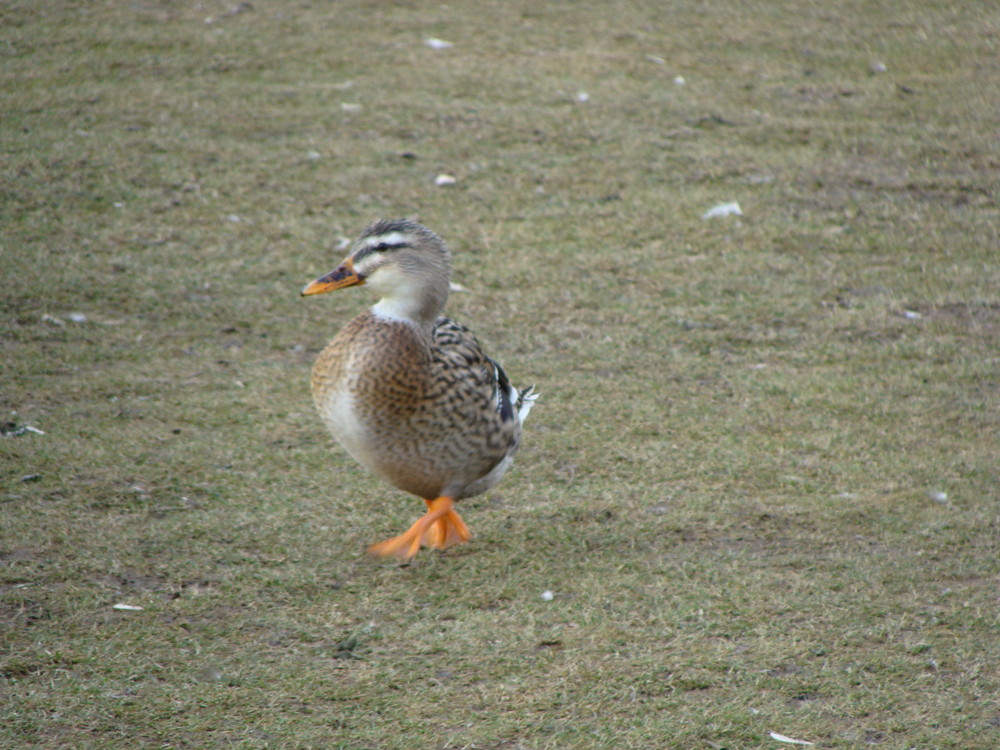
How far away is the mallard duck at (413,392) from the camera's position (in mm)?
3684

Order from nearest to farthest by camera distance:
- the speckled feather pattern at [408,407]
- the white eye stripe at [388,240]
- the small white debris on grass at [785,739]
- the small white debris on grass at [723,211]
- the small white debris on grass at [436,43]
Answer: the small white debris on grass at [785,739] → the speckled feather pattern at [408,407] → the white eye stripe at [388,240] → the small white debris on grass at [723,211] → the small white debris on grass at [436,43]

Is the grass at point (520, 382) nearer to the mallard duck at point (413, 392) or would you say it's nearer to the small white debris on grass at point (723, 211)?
the small white debris on grass at point (723, 211)

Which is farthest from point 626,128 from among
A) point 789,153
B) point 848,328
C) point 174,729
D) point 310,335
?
point 174,729

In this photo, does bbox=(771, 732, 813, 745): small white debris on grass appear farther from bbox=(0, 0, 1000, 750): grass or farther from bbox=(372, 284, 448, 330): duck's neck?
bbox=(372, 284, 448, 330): duck's neck

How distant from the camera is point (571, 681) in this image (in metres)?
3.17

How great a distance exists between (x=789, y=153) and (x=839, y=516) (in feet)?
15.0

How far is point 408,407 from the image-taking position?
3691 mm

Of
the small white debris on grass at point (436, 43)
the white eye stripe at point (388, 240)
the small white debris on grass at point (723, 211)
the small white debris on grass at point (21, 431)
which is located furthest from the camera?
the small white debris on grass at point (436, 43)

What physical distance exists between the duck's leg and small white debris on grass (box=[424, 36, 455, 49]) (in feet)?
20.9

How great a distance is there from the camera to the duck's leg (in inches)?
149

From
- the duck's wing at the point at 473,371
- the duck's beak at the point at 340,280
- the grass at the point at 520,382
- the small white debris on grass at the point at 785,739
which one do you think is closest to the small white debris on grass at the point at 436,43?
the grass at the point at 520,382

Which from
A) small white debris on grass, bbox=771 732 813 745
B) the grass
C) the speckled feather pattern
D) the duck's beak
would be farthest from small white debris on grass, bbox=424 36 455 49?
small white debris on grass, bbox=771 732 813 745

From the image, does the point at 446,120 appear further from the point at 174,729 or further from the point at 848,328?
the point at 174,729

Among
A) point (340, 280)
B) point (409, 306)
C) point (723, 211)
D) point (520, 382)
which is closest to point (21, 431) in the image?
point (340, 280)
